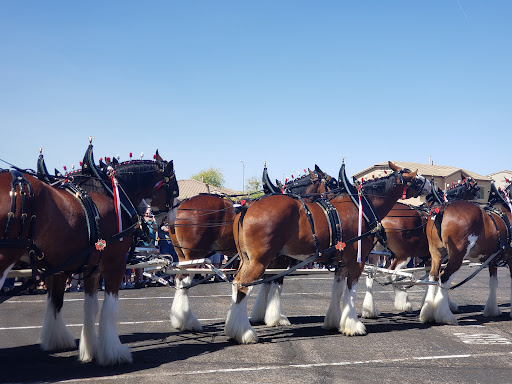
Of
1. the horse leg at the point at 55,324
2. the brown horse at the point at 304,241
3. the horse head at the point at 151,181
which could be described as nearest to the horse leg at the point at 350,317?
the brown horse at the point at 304,241

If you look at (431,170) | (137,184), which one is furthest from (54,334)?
(431,170)

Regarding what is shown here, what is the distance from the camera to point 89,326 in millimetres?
6945

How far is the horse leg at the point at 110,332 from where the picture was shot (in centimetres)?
666

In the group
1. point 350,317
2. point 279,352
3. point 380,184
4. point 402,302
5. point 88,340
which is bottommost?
point 402,302

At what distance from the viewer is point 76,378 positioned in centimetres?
611

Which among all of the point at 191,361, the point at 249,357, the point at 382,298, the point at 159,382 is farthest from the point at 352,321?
the point at 382,298

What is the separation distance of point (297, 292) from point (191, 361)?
7873 millimetres

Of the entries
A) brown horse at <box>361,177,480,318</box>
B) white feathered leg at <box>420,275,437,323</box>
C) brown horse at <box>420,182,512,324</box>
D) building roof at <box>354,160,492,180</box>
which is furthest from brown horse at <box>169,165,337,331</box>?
building roof at <box>354,160,492,180</box>

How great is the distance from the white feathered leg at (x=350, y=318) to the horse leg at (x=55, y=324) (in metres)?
4.21

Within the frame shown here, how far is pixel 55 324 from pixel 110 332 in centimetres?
141

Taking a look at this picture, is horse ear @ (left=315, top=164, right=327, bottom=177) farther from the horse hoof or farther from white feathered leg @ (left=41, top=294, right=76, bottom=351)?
white feathered leg @ (left=41, top=294, right=76, bottom=351)

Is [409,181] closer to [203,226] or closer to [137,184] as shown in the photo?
[203,226]

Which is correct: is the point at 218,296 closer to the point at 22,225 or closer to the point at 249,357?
the point at 249,357

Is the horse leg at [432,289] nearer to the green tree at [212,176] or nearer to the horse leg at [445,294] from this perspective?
the horse leg at [445,294]
